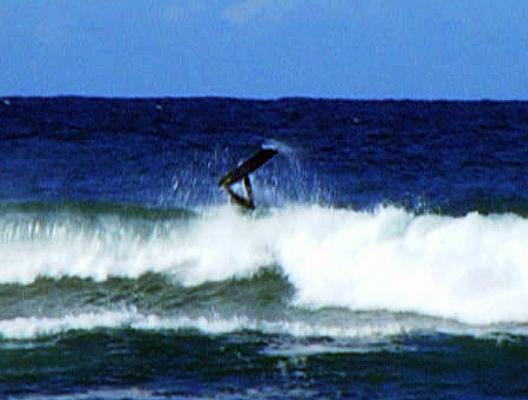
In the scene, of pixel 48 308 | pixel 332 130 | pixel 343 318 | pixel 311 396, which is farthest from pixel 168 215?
pixel 332 130

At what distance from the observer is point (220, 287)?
686 inches

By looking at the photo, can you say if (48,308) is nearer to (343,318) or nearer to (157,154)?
(343,318)

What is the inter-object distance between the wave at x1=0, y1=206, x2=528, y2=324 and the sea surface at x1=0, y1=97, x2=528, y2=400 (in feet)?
0.08

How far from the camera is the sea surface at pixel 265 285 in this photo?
1264cm

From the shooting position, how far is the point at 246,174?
17312 millimetres

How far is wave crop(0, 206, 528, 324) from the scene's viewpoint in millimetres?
16188

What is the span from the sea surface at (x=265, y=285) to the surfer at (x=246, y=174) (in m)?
0.47

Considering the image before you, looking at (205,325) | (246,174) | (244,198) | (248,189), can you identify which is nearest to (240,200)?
(244,198)

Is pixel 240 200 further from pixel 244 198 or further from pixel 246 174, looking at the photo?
pixel 246 174

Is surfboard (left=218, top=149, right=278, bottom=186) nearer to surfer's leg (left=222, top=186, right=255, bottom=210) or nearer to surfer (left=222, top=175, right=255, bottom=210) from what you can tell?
surfer (left=222, top=175, right=255, bottom=210)

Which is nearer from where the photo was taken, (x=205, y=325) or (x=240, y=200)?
(x=205, y=325)

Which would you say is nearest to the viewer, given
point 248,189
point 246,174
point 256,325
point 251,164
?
point 256,325

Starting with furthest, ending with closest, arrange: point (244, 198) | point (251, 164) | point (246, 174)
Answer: point (244, 198)
point (246, 174)
point (251, 164)

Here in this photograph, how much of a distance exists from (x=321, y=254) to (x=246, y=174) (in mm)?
1309
